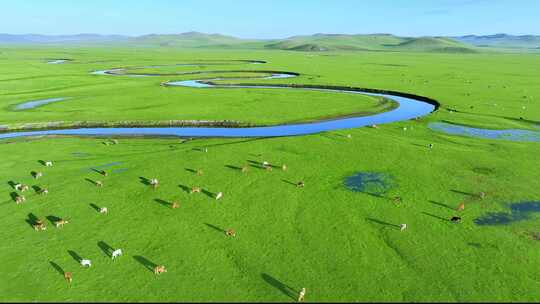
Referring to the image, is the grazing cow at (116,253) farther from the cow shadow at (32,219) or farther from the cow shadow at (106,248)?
the cow shadow at (32,219)

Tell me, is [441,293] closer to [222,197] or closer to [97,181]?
[222,197]

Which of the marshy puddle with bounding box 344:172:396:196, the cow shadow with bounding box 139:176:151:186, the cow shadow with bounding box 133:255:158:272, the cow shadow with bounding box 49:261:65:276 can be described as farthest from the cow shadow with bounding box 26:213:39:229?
the marshy puddle with bounding box 344:172:396:196

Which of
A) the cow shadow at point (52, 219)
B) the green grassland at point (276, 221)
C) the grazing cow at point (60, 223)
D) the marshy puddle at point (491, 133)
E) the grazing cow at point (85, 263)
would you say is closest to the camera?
the green grassland at point (276, 221)

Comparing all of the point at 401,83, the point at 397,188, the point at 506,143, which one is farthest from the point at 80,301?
the point at 401,83

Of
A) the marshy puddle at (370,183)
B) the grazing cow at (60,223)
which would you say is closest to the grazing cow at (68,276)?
the grazing cow at (60,223)

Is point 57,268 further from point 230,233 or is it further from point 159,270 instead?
point 230,233

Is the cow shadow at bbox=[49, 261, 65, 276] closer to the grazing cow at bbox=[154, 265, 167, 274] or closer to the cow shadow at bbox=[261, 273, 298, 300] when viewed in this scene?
the grazing cow at bbox=[154, 265, 167, 274]

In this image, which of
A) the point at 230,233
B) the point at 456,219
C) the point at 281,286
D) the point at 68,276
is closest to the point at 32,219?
the point at 68,276
